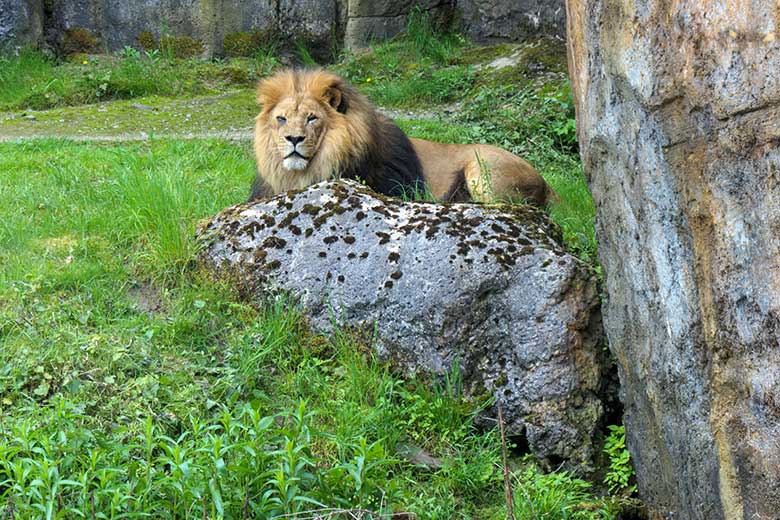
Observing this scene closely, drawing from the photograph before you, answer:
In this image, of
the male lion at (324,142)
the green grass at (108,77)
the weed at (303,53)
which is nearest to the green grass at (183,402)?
the male lion at (324,142)

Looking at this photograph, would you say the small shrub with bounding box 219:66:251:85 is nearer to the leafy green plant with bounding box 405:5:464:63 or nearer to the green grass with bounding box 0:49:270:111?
the green grass with bounding box 0:49:270:111

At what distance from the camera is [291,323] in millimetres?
4941

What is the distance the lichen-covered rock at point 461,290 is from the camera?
4.43 meters

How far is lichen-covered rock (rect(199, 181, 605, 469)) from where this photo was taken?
443cm

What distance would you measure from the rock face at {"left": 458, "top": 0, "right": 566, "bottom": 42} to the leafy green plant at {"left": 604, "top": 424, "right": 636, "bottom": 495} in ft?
27.4

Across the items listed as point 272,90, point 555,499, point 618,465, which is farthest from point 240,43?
point 555,499

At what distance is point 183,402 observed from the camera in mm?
4430

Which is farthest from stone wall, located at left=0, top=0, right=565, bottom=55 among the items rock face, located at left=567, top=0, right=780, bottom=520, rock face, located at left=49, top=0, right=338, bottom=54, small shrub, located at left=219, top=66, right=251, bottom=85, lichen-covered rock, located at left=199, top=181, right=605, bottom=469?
rock face, located at left=567, top=0, right=780, bottom=520

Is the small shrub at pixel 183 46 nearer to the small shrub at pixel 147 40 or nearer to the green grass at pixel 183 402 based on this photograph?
the small shrub at pixel 147 40

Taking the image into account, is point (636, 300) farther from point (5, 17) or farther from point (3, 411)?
point (5, 17)

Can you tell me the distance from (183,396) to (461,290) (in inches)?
53.0

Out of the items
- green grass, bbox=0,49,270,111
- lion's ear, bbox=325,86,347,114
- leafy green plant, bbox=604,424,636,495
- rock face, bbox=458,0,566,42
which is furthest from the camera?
rock face, bbox=458,0,566,42

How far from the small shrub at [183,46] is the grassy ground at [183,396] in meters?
6.19

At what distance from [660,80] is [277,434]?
2.03 m
